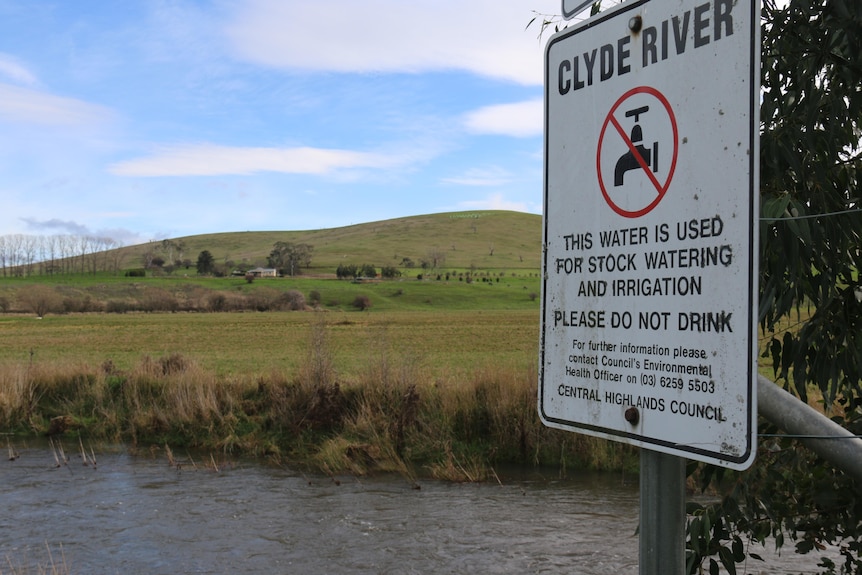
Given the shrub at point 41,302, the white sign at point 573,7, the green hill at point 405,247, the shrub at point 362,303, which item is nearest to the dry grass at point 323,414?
the white sign at point 573,7

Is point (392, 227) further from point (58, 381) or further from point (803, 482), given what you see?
point (803, 482)

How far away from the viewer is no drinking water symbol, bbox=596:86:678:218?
5.38 ft

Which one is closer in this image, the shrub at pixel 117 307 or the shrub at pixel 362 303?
the shrub at pixel 117 307

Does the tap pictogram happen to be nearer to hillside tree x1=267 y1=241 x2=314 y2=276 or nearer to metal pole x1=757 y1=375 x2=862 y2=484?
metal pole x1=757 y1=375 x2=862 y2=484

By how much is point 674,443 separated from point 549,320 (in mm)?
475

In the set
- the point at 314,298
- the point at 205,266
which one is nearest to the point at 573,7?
the point at 314,298

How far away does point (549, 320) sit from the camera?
1928 mm

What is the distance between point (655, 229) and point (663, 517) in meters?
0.62

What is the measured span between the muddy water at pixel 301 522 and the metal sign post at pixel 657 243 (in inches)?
320

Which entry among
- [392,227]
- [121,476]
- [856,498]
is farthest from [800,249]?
[392,227]

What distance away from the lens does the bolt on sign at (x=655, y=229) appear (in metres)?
1.50

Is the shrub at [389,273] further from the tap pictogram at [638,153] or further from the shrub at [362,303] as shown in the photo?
the tap pictogram at [638,153]

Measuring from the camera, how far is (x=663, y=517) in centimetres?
159

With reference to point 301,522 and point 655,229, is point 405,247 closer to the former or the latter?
point 301,522
